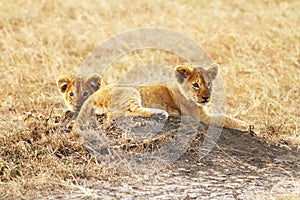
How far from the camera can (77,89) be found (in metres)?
5.71

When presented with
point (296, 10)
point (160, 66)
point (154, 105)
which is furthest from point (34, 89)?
point (296, 10)

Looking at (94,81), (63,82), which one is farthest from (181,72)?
(63,82)

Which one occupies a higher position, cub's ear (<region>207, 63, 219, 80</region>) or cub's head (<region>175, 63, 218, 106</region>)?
cub's ear (<region>207, 63, 219, 80</region>)

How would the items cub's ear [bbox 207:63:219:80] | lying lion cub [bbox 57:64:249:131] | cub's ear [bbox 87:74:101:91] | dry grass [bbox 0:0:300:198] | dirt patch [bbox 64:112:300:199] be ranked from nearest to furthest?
dirt patch [bbox 64:112:300:199], dry grass [bbox 0:0:300:198], lying lion cub [bbox 57:64:249:131], cub's ear [bbox 207:63:219:80], cub's ear [bbox 87:74:101:91]

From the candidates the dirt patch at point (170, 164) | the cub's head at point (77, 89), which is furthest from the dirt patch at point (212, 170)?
the cub's head at point (77, 89)

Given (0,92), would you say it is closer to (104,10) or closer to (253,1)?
(104,10)

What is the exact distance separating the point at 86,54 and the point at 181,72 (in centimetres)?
344

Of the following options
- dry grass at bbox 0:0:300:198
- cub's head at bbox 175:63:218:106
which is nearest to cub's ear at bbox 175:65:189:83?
cub's head at bbox 175:63:218:106

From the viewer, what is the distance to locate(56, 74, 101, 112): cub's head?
5691 millimetres

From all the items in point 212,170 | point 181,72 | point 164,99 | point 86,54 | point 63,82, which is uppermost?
point 86,54

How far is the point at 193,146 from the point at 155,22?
477 centimetres

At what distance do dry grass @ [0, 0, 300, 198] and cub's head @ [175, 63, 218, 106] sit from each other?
761 mm

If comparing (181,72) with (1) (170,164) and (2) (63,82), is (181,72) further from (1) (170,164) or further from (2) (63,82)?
(2) (63,82)

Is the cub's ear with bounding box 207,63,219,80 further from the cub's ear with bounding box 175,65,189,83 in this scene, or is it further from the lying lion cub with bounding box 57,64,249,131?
the cub's ear with bounding box 175,65,189,83
